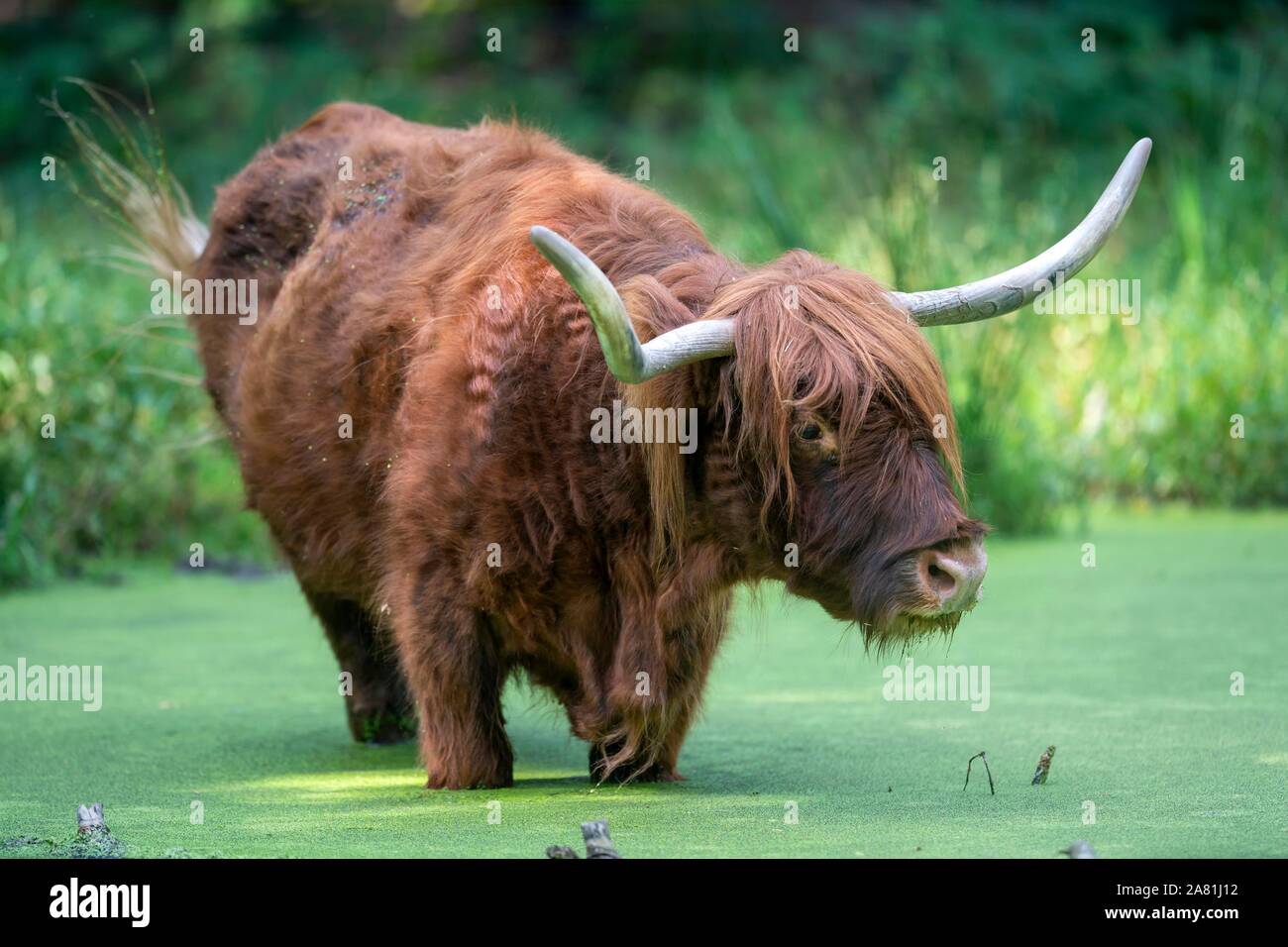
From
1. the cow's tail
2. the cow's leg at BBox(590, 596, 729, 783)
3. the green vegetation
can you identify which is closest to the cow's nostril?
the green vegetation

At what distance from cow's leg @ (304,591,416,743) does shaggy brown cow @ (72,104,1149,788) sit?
40 centimetres

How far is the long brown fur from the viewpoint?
14.5 feet

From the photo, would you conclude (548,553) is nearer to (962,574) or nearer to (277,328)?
(962,574)

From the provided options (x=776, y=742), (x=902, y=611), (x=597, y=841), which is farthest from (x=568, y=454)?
(x=776, y=742)

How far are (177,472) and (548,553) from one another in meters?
5.70

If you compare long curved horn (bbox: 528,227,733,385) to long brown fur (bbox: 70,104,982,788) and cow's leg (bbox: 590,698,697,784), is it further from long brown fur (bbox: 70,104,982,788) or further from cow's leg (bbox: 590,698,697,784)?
cow's leg (bbox: 590,698,697,784)

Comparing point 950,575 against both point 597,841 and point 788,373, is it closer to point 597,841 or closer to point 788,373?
point 788,373

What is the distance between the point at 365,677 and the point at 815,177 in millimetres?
9728

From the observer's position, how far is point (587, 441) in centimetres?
475

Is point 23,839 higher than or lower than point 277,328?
lower

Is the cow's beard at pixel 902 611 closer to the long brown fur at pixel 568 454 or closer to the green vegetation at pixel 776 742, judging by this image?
the long brown fur at pixel 568 454

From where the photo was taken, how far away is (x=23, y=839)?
4242 mm
